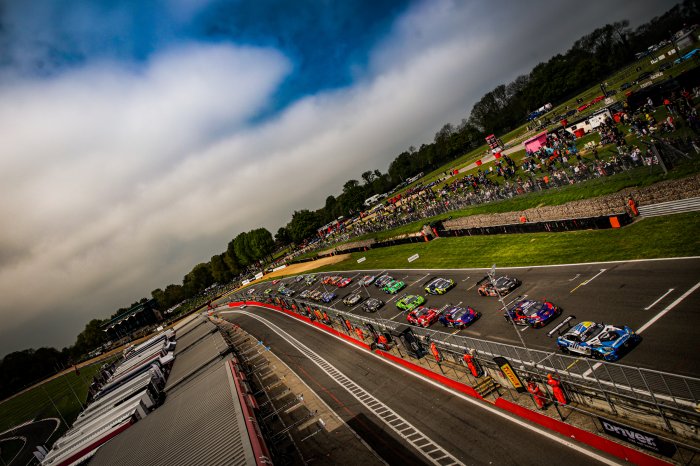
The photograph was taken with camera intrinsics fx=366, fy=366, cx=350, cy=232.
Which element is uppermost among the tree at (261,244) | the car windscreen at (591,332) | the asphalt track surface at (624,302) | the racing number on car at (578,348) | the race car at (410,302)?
the tree at (261,244)

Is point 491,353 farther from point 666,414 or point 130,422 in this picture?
point 130,422

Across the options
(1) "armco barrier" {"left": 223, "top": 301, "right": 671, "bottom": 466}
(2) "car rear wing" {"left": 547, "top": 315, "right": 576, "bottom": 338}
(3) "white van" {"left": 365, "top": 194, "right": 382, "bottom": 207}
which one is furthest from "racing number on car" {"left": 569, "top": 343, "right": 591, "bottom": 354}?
(3) "white van" {"left": 365, "top": 194, "right": 382, "bottom": 207}

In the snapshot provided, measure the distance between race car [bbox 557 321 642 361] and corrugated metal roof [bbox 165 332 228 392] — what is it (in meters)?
37.6

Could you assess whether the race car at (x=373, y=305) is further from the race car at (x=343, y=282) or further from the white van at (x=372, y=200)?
the white van at (x=372, y=200)

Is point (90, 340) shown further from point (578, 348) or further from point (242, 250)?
point (578, 348)

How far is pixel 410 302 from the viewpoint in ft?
139

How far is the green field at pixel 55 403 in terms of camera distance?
7930 cm

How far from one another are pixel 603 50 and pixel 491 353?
171 metres

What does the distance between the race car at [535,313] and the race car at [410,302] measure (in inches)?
558

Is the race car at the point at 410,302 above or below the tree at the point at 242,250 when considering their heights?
below

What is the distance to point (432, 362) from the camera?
29281mm

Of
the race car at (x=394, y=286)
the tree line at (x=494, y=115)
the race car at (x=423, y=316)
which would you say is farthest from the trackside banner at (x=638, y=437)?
the tree line at (x=494, y=115)

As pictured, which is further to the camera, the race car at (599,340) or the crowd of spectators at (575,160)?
the crowd of spectators at (575,160)

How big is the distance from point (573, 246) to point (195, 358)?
47.6 meters
